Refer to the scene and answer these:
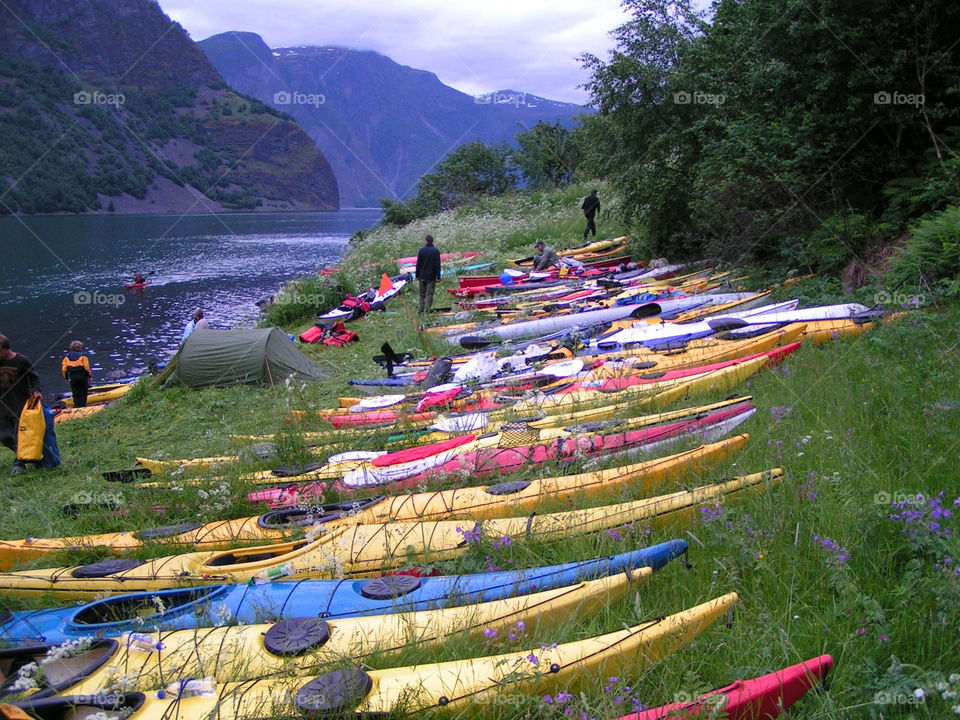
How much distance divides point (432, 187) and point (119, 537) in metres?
42.9

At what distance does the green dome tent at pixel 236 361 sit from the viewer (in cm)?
1048

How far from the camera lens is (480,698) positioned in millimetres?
2248

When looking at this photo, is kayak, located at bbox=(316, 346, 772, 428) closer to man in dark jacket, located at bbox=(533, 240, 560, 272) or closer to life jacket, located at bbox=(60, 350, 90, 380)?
life jacket, located at bbox=(60, 350, 90, 380)

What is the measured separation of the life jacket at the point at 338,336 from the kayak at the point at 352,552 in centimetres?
922

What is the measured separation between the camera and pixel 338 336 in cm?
1341

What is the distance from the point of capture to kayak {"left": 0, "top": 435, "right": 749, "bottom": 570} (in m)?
3.99

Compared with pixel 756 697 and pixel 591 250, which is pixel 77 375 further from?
pixel 756 697

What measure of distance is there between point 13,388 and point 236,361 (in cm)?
319

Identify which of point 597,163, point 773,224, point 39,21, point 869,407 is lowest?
point 869,407

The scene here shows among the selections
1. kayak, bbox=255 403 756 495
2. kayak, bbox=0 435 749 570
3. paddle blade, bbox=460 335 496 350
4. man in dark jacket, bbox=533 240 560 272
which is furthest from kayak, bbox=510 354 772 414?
man in dark jacket, bbox=533 240 560 272

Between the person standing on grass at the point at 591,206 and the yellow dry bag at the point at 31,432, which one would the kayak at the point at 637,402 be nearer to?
the yellow dry bag at the point at 31,432

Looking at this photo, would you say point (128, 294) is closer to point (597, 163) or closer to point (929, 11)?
point (597, 163)

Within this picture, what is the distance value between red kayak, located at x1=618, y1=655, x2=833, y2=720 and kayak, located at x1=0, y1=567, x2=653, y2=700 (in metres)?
0.68

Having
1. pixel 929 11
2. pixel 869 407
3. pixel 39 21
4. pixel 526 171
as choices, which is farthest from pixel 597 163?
pixel 39 21
